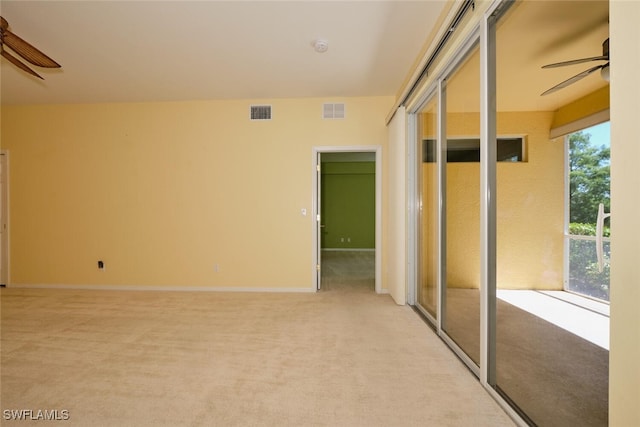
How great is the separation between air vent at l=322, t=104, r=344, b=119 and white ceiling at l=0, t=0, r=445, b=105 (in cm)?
17

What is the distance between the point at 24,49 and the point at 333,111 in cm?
334

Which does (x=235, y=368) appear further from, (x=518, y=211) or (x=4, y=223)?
(x=4, y=223)

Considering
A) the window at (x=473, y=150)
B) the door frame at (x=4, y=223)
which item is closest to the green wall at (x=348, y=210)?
the window at (x=473, y=150)

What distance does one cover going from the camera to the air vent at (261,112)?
447 centimetres

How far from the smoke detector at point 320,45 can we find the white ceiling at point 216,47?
0.08m

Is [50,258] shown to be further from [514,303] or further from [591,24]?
[591,24]

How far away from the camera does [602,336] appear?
2.18 m

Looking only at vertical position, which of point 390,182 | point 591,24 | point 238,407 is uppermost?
point 591,24

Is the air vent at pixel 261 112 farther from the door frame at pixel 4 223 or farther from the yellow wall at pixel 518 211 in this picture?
the door frame at pixel 4 223

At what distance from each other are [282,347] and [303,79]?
10.4 feet

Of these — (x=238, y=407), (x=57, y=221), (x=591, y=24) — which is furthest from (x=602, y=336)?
(x=57, y=221)

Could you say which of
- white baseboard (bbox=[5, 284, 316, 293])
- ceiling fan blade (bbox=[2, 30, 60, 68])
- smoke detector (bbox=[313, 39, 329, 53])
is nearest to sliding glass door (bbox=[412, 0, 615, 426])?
smoke detector (bbox=[313, 39, 329, 53])

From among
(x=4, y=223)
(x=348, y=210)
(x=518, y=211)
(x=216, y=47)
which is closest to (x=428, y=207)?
(x=518, y=211)

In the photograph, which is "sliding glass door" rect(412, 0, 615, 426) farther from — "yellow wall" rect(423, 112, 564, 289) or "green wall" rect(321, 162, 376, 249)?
"green wall" rect(321, 162, 376, 249)
